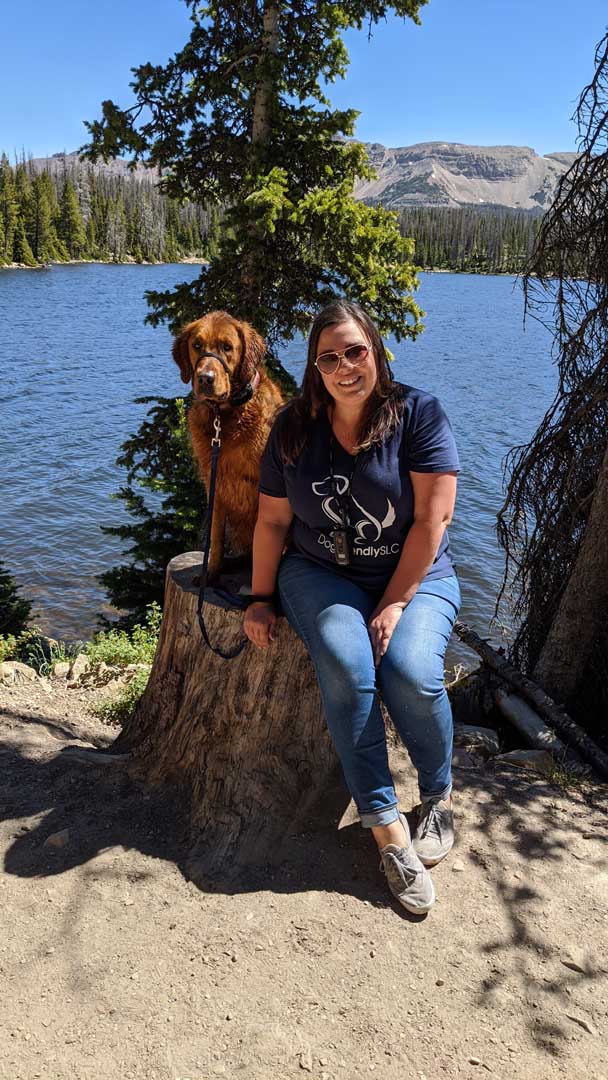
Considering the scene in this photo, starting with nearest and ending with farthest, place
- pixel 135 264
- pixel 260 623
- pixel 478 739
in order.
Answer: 1. pixel 260 623
2. pixel 478 739
3. pixel 135 264

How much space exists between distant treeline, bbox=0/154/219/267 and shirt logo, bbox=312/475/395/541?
7629 cm

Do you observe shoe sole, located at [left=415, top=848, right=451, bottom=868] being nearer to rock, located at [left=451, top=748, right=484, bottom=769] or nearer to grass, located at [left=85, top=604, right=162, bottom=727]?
rock, located at [left=451, top=748, right=484, bottom=769]

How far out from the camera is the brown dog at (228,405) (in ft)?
11.6

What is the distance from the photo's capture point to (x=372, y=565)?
314cm

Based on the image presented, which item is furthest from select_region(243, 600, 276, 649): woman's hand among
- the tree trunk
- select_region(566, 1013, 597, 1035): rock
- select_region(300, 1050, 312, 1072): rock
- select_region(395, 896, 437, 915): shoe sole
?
the tree trunk

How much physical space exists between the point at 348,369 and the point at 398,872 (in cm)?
195

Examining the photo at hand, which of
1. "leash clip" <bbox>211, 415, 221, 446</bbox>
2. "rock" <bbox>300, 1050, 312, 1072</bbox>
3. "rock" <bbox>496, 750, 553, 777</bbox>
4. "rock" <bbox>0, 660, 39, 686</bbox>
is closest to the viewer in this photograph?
"rock" <bbox>300, 1050, 312, 1072</bbox>

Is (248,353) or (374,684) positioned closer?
(374,684)

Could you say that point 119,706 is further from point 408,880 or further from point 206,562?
point 408,880

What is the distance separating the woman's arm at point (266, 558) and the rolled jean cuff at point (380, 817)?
0.85 metres

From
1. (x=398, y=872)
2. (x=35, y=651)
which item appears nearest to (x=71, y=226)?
(x=35, y=651)

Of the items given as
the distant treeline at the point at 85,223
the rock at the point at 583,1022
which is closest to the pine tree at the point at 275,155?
the rock at the point at 583,1022

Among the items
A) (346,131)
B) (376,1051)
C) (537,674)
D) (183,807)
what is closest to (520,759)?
(537,674)

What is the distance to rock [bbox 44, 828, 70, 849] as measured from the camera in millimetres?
3203
